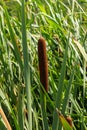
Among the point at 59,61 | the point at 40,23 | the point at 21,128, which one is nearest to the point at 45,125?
the point at 21,128

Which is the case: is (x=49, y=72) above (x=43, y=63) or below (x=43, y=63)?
below

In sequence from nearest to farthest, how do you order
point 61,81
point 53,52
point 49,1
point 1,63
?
1. point 61,81
2. point 1,63
3. point 53,52
4. point 49,1

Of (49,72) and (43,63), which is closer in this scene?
(43,63)

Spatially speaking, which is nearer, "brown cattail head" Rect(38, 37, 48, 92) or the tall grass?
"brown cattail head" Rect(38, 37, 48, 92)

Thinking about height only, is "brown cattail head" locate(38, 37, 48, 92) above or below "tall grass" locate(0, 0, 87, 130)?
above

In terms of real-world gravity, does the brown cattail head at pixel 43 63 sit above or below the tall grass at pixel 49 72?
above

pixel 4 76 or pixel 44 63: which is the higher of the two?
pixel 44 63

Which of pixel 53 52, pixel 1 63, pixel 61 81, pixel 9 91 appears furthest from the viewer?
pixel 53 52

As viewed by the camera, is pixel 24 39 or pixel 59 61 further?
pixel 59 61

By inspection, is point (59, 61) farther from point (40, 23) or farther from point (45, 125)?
point (45, 125)

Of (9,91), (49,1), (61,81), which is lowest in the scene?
(9,91)

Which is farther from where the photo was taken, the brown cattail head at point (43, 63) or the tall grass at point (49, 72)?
the tall grass at point (49, 72)
